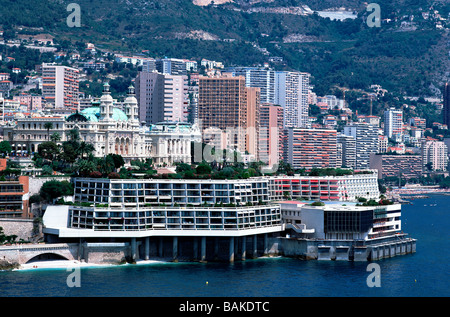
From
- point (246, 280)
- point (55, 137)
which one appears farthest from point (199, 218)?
point (55, 137)

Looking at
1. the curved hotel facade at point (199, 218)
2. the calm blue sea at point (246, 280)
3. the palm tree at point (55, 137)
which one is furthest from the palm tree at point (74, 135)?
the calm blue sea at point (246, 280)

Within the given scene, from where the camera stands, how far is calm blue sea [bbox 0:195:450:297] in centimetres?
8025

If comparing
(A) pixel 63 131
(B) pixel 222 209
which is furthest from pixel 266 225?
(A) pixel 63 131

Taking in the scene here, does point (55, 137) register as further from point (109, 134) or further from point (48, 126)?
point (109, 134)

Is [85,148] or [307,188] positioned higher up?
[85,148]

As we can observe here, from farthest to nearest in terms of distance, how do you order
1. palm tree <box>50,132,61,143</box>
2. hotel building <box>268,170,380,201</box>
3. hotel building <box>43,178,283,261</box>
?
palm tree <box>50,132,61,143</box> < hotel building <box>268,170,380,201</box> < hotel building <box>43,178,283,261</box>

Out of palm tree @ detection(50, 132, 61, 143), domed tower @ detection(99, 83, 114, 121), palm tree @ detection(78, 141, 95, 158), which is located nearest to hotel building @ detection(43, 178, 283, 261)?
palm tree @ detection(78, 141, 95, 158)

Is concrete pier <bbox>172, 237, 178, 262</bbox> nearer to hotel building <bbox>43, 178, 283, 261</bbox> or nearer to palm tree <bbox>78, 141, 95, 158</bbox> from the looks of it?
hotel building <bbox>43, 178, 283, 261</bbox>

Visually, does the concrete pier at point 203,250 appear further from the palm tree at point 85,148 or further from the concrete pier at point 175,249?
the palm tree at point 85,148

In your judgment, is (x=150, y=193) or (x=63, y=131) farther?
(x=63, y=131)

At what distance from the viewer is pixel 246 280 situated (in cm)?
8750
